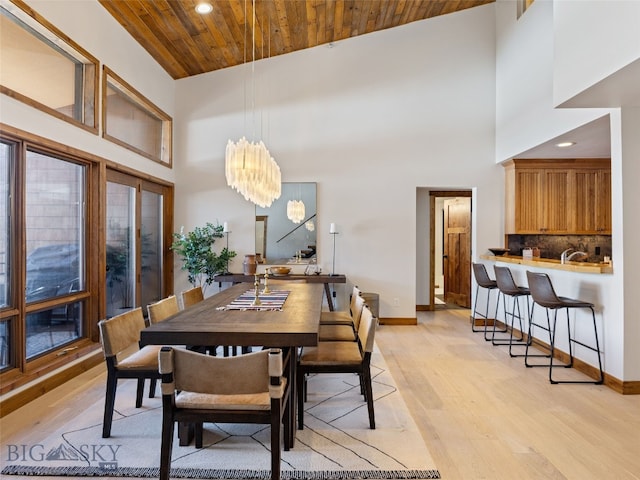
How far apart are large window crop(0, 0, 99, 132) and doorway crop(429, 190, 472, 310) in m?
5.34

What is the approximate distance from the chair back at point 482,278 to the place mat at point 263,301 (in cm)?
289

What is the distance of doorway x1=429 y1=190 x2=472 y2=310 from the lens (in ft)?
23.3

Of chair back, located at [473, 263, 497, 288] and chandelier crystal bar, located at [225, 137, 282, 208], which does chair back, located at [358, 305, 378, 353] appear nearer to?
chandelier crystal bar, located at [225, 137, 282, 208]

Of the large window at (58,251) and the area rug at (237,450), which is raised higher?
the large window at (58,251)

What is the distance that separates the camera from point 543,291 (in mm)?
3773

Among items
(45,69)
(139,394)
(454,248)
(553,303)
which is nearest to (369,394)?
(139,394)

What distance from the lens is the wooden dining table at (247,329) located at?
2.16 metres

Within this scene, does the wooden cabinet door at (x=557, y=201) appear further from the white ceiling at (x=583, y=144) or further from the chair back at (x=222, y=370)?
the chair back at (x=222, y=370)

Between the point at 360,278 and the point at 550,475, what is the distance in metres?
3.96

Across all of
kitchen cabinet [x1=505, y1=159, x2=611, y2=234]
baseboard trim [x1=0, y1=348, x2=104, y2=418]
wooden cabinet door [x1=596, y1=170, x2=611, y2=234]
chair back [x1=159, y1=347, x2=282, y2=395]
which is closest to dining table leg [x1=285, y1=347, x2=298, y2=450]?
chair back [x1=159, y1=347, x2=282, y2=395]

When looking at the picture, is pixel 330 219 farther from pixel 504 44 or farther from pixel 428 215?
pixel 504 44

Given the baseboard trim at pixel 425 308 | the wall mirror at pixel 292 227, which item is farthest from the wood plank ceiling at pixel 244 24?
the baseboard trim at pixel 425 308

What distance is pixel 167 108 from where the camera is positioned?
5875 millimetres

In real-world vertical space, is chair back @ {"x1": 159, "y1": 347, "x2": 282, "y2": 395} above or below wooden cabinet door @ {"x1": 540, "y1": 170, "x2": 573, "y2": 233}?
below
